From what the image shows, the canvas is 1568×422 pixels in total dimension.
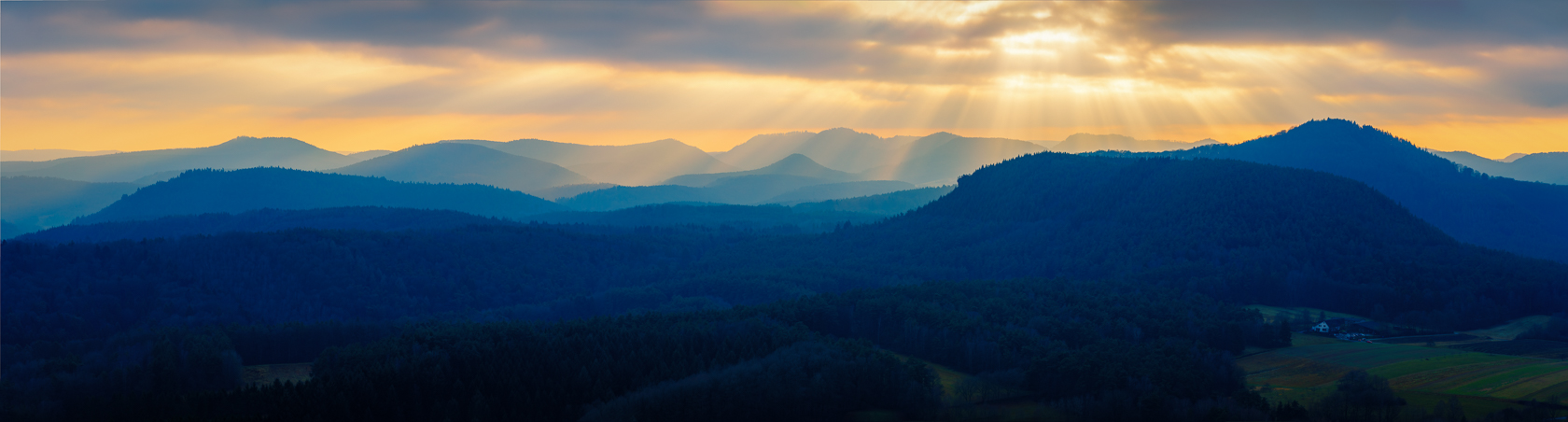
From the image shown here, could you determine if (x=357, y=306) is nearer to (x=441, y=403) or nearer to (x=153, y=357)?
(x=153, y=357)

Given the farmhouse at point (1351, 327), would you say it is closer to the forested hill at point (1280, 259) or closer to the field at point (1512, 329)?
the forested hill at point (1280, 259)

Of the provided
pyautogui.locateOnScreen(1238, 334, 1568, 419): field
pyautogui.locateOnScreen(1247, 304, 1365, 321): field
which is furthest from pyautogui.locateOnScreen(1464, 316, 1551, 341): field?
pyautogui.locateOnScreen(1238, 334, 1568, 419): field

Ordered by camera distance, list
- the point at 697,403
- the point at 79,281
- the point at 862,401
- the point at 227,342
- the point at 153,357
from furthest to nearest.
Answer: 1. the point at 79,281
2. the point at 227,342
3. the point at 153,357
4. the point at 862,401
5. the point at 697,403

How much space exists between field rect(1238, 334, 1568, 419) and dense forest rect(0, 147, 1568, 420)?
5.03 metres

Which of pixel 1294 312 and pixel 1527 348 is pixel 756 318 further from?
pixel 1527 348

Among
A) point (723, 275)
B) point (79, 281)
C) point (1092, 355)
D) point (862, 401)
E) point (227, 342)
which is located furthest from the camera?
point (723, 275)

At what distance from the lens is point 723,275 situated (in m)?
188

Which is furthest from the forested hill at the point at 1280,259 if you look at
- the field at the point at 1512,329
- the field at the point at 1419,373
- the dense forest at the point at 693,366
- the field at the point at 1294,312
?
the dense forest at the point at 693,366

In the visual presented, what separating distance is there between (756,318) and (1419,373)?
61402 mm

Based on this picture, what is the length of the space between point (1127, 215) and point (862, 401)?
424 feet

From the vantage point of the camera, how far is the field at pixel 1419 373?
80.2 m

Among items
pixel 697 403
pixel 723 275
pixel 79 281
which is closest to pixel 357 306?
pixel 79 281

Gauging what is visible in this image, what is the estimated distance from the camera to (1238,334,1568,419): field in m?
80.2

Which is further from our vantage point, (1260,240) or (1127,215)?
(1127,215)
